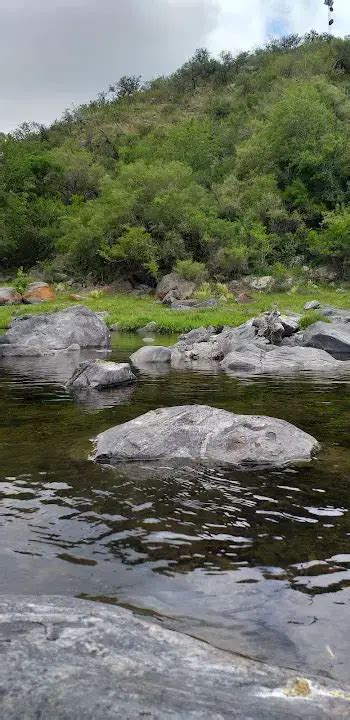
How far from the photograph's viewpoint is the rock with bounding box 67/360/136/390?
57.5 ft

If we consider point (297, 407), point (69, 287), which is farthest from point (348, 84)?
point (297, 407)

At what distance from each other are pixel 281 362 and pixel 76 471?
51.7ft

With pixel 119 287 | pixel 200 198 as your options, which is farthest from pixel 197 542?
pixel 200 198

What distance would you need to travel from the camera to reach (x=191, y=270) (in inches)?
2105

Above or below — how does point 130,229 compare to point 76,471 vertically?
above

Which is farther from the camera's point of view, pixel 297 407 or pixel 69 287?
pixel 69 287

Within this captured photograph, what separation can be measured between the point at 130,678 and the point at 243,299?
4625 centimetres

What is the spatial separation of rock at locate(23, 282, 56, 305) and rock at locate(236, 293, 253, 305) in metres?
16.5

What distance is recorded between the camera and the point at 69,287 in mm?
60125

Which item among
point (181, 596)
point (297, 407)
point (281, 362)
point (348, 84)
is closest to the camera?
point (181, 596)

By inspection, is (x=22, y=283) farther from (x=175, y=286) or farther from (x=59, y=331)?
(x=59, y=331)

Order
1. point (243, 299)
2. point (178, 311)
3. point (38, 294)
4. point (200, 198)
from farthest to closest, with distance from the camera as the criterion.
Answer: point (200, 198), point (38, 294), point (243, 299), point (178, 311)

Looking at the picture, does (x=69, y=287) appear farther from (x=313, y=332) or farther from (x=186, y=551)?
(x=186, y=551)

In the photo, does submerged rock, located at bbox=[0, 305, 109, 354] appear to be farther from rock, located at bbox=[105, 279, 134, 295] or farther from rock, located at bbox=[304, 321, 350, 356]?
Answer: rock, located at bbox=[105, 279, 134, 295]
